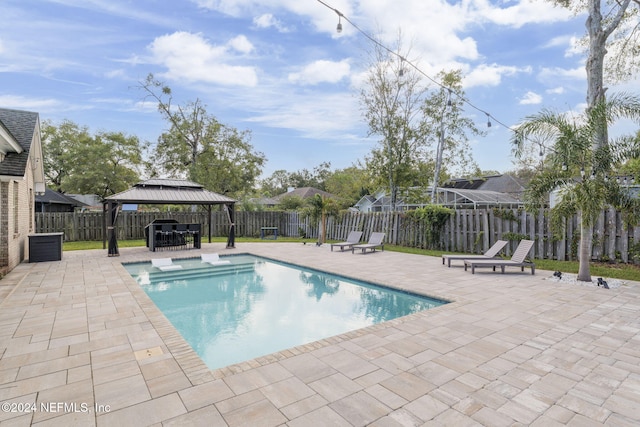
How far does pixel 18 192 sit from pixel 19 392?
9465 mm

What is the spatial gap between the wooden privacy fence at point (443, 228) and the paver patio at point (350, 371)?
4.22 m

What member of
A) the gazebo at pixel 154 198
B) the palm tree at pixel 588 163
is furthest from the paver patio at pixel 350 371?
the gazebo at pixel 154 198

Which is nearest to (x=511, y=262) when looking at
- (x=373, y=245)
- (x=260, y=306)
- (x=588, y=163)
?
(x=588, y=163)

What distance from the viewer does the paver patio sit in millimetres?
2414

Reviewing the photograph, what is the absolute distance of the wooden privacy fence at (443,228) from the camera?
9008 mm

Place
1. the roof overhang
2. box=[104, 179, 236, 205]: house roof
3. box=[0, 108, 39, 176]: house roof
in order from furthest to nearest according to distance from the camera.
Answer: box=[104, 179, 236, 205]: house roof → box=[0, 108, 39, 176]: house roof → the roof overhang

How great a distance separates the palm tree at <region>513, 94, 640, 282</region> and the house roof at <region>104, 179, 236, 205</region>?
1151 cm

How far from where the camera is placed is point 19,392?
107 inches

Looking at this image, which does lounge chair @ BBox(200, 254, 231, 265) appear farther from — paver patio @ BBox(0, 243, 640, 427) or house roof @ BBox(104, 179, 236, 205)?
paver patio @ BBox(0, 243, 640, 427)

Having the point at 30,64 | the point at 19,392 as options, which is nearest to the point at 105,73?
the point at 30,64

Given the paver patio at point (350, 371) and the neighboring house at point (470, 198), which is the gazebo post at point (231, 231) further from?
the neighboring house at point (470, 198)

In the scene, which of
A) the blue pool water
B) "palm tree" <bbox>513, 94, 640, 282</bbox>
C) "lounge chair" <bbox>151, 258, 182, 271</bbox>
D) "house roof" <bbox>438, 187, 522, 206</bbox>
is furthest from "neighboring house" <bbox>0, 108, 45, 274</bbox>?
"house roof" <bbox>438, 187, 522, 206</bbox>

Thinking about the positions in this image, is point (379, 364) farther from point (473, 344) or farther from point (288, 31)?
point (288, 31)

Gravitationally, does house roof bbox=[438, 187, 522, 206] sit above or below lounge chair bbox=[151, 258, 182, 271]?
above
